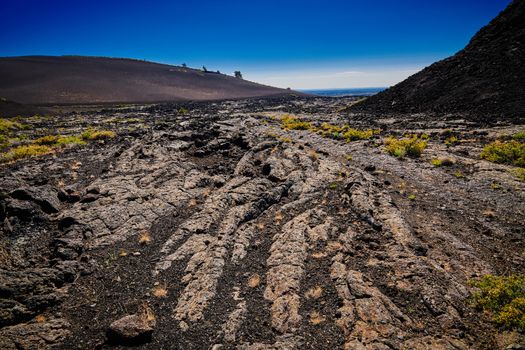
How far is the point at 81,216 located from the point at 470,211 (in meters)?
18.9

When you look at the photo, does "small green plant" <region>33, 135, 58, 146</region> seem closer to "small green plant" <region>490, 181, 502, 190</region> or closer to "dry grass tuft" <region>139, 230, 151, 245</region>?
"dry grass tuft" <region>139, 230, 151, 245</region>

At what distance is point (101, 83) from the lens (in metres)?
119

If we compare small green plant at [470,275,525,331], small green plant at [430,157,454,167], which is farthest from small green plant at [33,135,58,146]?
small green plant at [470,275,525,331]

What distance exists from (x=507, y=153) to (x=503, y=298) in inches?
599

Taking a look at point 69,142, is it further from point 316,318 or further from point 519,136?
point 519,136

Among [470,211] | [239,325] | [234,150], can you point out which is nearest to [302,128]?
[234,150]

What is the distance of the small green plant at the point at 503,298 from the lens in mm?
7035

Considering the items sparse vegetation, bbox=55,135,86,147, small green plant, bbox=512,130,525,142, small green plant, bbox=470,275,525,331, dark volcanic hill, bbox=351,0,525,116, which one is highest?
dark volcanic hill, bbox=351,0,525,116

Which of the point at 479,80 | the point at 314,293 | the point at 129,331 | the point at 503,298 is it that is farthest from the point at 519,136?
the point at 129,331

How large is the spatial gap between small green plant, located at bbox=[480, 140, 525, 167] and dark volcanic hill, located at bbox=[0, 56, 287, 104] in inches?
4481

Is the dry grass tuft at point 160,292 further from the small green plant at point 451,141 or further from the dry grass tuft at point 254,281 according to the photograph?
the small green plant at point 451,141

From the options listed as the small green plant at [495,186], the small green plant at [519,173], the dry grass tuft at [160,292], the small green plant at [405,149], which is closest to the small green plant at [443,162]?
the small green plant at [405,149]

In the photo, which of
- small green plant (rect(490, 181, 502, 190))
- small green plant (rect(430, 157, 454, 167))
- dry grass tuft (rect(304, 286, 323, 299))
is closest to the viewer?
dry grass tuft (rect(304, 286, 323, 299))

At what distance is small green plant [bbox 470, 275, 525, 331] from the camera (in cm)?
703
